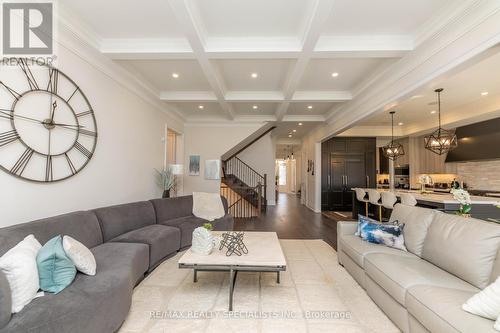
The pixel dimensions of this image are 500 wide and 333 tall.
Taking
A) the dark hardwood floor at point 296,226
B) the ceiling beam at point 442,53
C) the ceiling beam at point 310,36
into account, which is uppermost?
the ceiling beam at point 310,36

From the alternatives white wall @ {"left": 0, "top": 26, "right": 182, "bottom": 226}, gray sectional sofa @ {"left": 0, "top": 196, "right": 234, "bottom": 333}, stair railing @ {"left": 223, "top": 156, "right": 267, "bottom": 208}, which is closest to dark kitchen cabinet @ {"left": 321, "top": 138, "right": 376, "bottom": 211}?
stair railing @ {"left": 223, "top": 156, "right": 267, "bottom": 208}

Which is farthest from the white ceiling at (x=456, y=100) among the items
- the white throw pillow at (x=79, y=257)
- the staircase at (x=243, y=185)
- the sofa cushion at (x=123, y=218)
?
the sofa cushion at (x=123, y=218)

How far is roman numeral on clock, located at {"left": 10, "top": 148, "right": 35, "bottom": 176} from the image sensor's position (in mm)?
2285

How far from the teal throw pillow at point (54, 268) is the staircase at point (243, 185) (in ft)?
19.5

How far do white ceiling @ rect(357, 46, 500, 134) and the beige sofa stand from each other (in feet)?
6.04

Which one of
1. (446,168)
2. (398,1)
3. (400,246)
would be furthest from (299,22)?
(446,168)

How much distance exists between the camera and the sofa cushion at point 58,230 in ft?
6.20

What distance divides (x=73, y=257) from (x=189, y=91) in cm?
409

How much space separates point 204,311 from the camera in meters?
2.26

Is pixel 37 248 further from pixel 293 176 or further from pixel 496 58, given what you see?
pixel 293 176

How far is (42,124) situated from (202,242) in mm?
2202

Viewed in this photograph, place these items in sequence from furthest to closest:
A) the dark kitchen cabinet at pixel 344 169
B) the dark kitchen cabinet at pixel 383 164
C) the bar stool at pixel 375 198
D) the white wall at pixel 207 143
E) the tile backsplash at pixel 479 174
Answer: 1. the dark kitchen cabinet at pixel 383 164
2. the dark kitchen cabinet at pixel 344 169
3. the white wall at pixel 207 143
4. the tile backsplash at pixel 479 174
5. the bar stool at pixel 375 198

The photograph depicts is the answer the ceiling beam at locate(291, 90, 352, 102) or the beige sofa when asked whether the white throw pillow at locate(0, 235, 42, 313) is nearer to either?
the beige sofa

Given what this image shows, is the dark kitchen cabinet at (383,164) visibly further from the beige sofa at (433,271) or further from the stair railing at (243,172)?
the beige sofa at (433,271)
